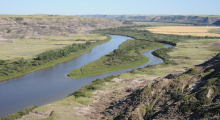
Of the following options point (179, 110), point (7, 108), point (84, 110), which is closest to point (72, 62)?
point (7, 108)

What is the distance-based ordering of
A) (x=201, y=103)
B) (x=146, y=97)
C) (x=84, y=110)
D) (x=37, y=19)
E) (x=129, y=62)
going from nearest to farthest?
1. (x=201, y=103)
2. (x=146, y=97)
3. (x=84, y=110)
4. (x=129, y=62)
5. (x=37, y=19)

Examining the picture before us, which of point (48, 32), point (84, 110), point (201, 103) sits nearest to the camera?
point (201, 103)

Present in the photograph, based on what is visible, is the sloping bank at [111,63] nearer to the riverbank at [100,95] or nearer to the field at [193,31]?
the riverbank at [100,95]

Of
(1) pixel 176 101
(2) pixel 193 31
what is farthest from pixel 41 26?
(1) pixel 176 101

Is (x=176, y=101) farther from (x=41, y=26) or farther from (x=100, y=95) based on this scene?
(x=41, y=26)

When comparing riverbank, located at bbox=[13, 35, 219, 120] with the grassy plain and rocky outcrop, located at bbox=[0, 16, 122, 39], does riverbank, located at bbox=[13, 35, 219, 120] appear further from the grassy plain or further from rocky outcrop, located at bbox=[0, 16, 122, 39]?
rocky outcrop, located at bbox=[0, 16, 122, 39]

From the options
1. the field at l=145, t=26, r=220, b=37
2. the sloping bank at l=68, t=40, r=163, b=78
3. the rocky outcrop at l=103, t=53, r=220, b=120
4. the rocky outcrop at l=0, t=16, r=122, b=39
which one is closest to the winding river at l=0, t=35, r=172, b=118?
the sloping bank at l=68, t=40, r=163, b=78

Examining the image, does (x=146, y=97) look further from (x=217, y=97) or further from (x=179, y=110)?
(x=217, y=97)

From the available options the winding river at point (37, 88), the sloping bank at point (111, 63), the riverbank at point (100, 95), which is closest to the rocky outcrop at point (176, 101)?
the riverbank at point (100, 95)

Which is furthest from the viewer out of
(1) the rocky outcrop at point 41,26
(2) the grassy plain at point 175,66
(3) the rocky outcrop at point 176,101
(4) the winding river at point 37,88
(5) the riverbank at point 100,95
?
(1) the rocky outcrop at point 41,26
